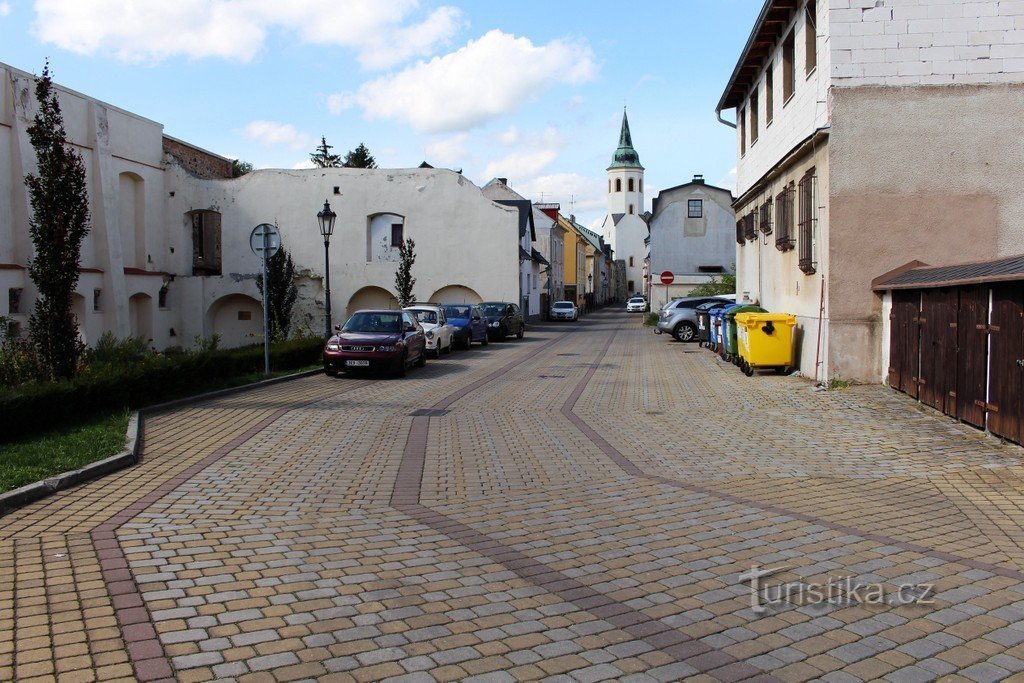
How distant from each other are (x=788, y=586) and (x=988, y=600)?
108 centimetres

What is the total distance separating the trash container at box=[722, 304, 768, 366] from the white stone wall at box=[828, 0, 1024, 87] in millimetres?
6484

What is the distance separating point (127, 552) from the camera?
18.2ft

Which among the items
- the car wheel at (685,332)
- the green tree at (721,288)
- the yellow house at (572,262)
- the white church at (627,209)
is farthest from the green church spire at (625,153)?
the car wheel at (685,332)

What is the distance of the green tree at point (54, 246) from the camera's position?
12.2 metres

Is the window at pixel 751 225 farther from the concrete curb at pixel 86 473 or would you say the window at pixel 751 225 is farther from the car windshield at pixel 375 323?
the concrete curb at pixel 86 473

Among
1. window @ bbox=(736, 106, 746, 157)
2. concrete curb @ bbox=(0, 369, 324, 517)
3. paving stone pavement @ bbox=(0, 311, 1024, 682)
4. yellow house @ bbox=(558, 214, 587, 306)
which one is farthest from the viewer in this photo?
yellow house @ bbox=(558, 214, 587, 306)

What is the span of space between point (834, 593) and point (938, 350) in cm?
747

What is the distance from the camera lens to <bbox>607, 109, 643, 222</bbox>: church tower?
12925cm

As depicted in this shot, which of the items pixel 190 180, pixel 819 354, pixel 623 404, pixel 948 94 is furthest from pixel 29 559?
pixel 190 180

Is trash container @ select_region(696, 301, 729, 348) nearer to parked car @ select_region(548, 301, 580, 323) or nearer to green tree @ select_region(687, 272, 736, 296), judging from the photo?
green tree @ select_region(687, 272, 736, 296)

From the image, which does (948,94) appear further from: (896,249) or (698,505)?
(698,505)

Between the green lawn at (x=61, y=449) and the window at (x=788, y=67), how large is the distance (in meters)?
15.2

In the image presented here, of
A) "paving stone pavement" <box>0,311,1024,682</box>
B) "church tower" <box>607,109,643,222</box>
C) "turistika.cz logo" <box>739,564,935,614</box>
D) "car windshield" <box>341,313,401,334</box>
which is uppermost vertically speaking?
"church tower" <box>607,109,643,222</box>

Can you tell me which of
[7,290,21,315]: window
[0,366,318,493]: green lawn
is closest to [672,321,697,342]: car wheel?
[7,290,21,315]: window
